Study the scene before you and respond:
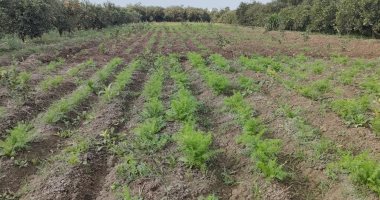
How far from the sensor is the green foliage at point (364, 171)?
570cm

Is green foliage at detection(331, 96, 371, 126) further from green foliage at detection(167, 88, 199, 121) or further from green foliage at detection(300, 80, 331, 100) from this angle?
green foliage at detection(167, 88, 199, 121)

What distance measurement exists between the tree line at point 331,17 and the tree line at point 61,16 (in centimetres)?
2209

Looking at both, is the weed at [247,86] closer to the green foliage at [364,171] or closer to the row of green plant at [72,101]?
the row of green plant at [72,101]

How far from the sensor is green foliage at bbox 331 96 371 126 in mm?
8430

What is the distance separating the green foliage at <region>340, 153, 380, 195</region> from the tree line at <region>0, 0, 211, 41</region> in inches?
873

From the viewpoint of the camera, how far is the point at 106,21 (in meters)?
57.4

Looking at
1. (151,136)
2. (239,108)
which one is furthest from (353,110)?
(151,136)

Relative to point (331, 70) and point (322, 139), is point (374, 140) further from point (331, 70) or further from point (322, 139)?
point (331, 70)

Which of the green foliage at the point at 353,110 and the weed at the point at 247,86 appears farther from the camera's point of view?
the weed at the point at 247,86

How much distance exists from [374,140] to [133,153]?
14.4 feet

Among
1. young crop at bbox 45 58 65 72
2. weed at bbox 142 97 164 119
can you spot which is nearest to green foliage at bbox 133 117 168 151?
weed at bbox 142 97 164 119

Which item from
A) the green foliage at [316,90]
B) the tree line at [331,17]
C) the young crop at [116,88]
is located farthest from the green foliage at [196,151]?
the tree line at [331,17]

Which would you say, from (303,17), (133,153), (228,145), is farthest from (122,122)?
(303,17)

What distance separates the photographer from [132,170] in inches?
272
